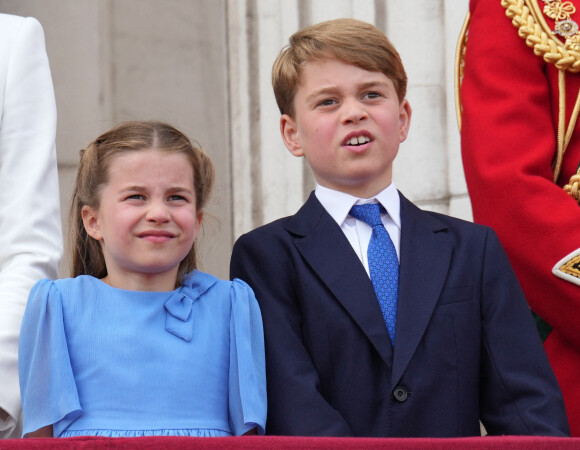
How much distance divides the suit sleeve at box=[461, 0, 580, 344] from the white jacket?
90 cm

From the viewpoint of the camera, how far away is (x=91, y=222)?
257 cm

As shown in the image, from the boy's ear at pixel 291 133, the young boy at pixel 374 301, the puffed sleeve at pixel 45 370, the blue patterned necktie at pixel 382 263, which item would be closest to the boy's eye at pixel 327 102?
the young boy at pixel 374 301

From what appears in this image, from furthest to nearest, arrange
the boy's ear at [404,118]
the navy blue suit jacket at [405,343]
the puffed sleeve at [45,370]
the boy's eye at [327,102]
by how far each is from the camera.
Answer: the boy's ear at [404,118], the boy's eye at [327,102], the navy blue suit jacket at [405,343], the puffed sleeve at [45,370]

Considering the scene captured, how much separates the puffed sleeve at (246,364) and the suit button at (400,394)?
0.25 meters

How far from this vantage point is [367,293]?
8.15 ft

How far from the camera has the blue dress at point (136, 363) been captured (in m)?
2.31

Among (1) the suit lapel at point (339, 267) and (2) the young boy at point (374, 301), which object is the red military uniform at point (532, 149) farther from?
(1) the suit lapel at point (339, 267)

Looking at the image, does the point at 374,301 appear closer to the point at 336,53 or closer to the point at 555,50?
the point at 336,53

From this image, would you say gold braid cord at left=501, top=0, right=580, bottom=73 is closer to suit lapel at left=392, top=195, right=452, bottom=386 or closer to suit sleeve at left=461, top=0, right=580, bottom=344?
suit sleeve at left=461, top=0, right=580, bottom=344

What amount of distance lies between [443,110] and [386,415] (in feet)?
6.86

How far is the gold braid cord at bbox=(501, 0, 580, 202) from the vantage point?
2783mm

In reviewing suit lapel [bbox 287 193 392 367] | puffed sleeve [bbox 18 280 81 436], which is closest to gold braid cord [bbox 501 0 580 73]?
suit lapel [bbox 287 193 392 367]

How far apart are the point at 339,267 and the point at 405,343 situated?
21cm

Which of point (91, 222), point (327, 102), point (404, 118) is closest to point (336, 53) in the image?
point (327, 102)
